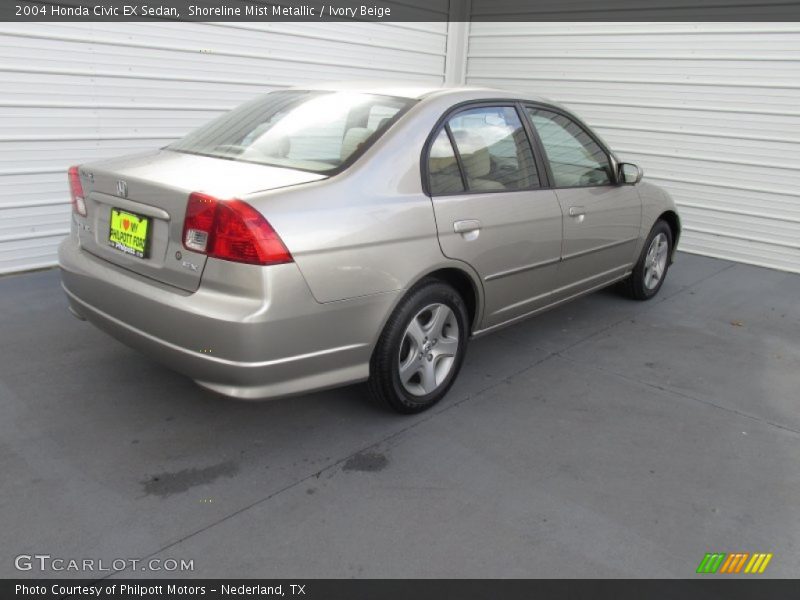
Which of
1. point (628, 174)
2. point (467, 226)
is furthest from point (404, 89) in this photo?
point (628, 174)

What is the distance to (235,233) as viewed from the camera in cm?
250

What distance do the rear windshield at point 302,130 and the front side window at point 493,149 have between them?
1.17 ft

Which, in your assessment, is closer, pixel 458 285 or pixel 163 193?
pixel 163 193

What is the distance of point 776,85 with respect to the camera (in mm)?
6414

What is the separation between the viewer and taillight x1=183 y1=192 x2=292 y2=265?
249 centimetres

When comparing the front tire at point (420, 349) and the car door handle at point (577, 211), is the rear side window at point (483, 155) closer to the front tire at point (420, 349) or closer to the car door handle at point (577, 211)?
the car door handle at point (577, 211)

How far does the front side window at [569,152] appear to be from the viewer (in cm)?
395

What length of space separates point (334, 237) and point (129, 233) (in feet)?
3.01

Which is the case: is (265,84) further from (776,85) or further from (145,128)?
(776,85)

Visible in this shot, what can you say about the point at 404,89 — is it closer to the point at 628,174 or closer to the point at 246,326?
the point at 246,326

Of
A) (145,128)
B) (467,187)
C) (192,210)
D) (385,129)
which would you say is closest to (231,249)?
(192,210)

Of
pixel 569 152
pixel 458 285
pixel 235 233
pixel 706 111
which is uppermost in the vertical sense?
pixel 706 111
